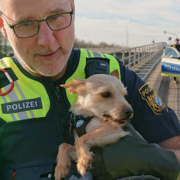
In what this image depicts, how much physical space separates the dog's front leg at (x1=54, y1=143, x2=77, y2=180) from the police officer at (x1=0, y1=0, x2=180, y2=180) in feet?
0.36

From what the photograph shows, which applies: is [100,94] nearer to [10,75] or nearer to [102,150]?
[102,150]

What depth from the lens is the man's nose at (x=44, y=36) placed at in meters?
1.78

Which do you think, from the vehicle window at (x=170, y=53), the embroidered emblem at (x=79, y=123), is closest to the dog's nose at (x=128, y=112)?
the embroidered emblem at (x=79, y=123)

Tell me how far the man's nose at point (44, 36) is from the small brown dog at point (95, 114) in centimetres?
39

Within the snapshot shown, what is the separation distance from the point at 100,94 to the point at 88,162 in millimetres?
617

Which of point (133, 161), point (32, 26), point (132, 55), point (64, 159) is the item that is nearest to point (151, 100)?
point (133, 161)

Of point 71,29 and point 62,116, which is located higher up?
point 71,29

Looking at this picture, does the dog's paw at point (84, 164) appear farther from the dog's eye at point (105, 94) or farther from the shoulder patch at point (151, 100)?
the shoulder patch at point (151, 100)

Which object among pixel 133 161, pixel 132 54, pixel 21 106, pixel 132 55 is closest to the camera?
pixel 133 161

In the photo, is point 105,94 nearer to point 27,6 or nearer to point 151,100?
point 151,100

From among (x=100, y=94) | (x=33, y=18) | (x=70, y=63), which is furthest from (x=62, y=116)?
(x=33, y=18)

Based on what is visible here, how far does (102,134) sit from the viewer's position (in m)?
1.81

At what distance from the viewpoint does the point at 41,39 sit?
1780 millimetres

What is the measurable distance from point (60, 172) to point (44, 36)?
1076 millimetres
